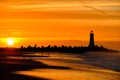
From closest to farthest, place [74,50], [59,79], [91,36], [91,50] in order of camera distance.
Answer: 1. [59,79]
2. [91,36]
3. [91,50]
4. [74,50]

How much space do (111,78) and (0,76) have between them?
25.4 feet

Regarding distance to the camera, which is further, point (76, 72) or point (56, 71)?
point (56, 71)

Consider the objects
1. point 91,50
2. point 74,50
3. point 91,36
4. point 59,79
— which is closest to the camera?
Result: point 59,79

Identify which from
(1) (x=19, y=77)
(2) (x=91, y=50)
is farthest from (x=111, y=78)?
(2) (x=91, y=50)

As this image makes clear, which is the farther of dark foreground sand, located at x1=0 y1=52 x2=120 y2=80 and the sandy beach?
the sandy beach

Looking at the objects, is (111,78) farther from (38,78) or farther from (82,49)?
(82,49)

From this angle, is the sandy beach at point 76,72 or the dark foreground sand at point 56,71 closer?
the dark foreground sand at point 56,71

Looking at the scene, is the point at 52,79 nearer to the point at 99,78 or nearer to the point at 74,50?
the point at 99,78

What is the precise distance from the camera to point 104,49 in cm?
13550

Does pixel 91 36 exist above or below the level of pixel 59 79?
above

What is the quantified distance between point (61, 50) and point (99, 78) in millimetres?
99840

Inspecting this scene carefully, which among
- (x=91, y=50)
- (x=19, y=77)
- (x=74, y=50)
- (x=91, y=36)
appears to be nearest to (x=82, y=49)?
(x=74, y=50)

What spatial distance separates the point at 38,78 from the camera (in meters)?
32.3

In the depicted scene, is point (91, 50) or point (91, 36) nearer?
point (91, 36)
